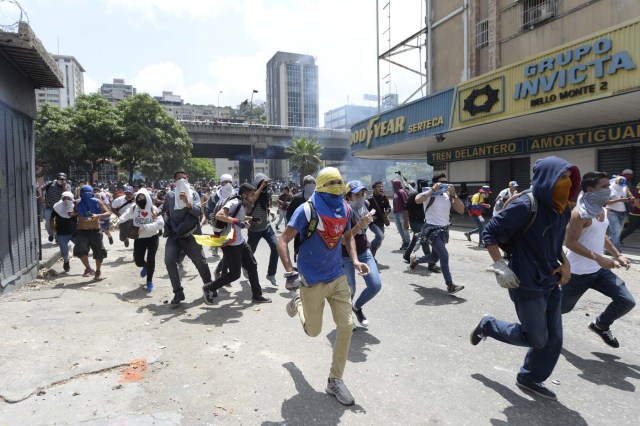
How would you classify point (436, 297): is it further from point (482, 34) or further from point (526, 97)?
point (482, 34)

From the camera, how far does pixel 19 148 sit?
713cm

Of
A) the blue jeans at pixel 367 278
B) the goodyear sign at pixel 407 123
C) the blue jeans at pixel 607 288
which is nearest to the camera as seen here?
the blue jeans at pixel 607 288

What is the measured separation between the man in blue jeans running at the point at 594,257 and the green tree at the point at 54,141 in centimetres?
3005

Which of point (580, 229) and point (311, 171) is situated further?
point (311, 171)

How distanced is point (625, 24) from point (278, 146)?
43522 millimetres

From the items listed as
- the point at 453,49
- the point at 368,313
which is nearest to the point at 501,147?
the point at 453,49

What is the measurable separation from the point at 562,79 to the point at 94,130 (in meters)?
27.8

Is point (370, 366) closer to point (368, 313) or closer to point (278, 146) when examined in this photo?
point (368, 313)

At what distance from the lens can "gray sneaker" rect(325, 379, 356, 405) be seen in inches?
117

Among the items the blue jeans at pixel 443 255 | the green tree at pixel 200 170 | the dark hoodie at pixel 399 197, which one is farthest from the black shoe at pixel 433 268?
the green tree at pixel 200 170

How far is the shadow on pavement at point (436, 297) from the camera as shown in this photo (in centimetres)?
563

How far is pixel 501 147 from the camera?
57.9ft

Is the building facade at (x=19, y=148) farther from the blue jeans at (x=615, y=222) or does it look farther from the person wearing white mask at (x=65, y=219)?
the blue jeans at (x=615, y=222)

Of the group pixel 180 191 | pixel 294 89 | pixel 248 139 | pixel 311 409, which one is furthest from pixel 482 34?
pixel 294 89
